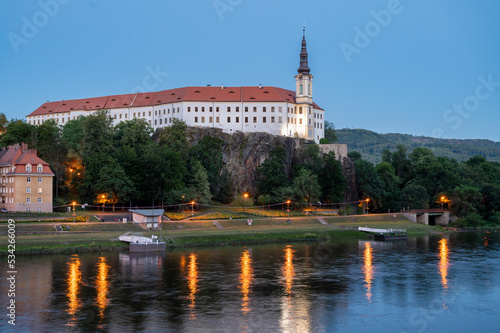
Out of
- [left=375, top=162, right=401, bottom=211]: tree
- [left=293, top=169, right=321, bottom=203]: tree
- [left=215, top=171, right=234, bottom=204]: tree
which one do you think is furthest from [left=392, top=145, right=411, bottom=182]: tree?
[left=215, top=171, right=234, bottom=204]: tree

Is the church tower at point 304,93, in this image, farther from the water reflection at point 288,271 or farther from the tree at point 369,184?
the water reflection at point 288,271

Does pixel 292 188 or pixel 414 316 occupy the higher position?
pixel 292 188

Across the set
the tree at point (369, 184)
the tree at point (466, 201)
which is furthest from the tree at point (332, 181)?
the tree at point (466, 201)

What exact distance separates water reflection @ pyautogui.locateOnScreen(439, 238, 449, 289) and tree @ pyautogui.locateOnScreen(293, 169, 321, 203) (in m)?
26.6

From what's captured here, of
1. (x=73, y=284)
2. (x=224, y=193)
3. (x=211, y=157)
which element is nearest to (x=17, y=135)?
(x=211, y=157)

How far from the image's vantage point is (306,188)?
10081 centimetres

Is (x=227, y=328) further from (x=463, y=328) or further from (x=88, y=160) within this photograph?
Answer: (x=88, y=160)

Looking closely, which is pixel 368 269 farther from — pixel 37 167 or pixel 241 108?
pixel 241 108

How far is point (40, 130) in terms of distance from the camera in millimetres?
103750

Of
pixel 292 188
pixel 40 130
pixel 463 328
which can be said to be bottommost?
pixel 463 328

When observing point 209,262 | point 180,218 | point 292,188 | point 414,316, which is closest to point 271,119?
point 292,188

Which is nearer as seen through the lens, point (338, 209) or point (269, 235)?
point (269, 235)

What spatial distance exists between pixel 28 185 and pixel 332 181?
52950 mm

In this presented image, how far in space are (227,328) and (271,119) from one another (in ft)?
284
